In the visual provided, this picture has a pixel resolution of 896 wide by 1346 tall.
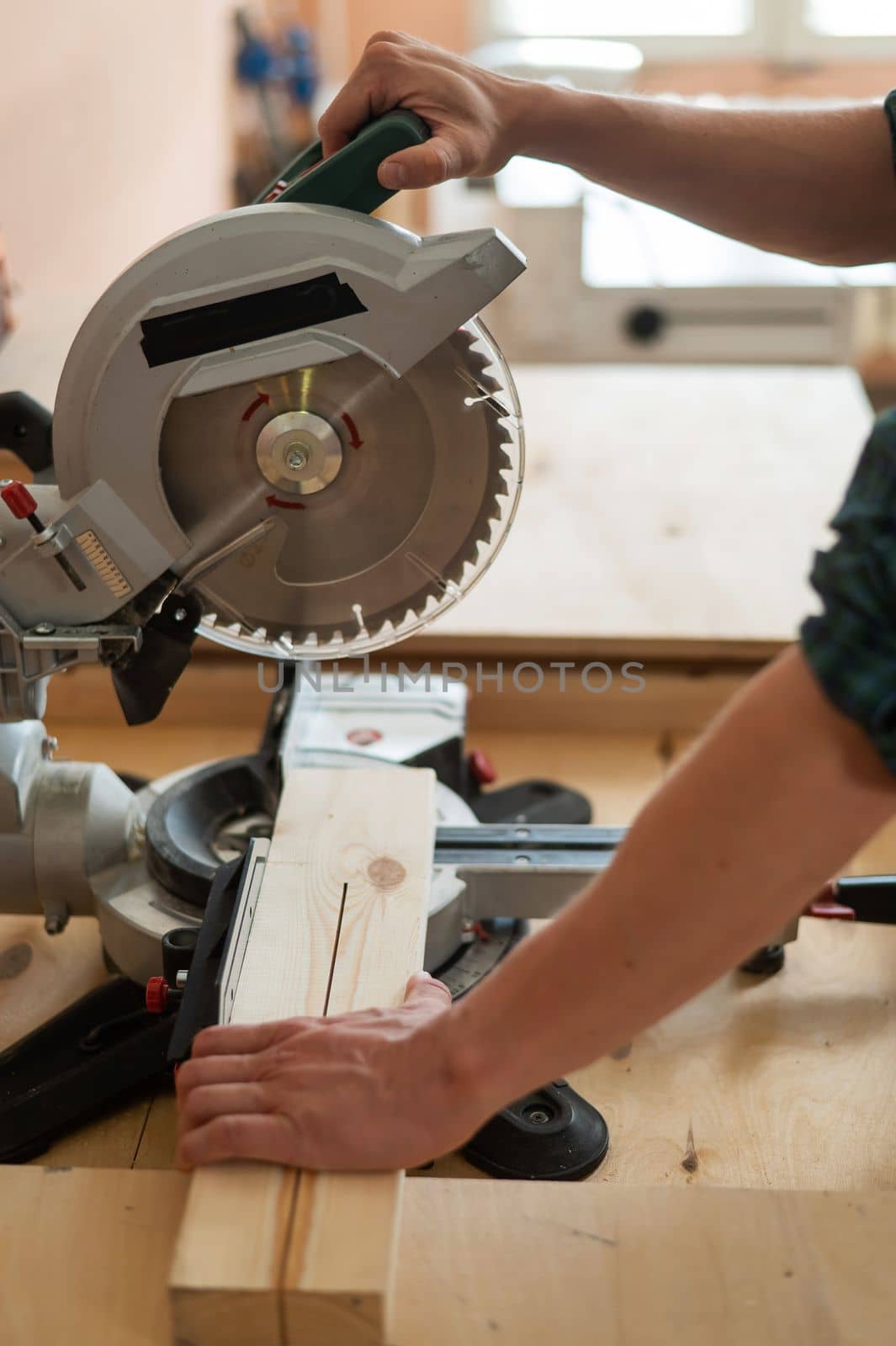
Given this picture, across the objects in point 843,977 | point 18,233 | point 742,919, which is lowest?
point 843,977

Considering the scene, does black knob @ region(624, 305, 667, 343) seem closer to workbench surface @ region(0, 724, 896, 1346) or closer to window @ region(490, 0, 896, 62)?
workbench surface @ region(0, 724, 896, 1346)

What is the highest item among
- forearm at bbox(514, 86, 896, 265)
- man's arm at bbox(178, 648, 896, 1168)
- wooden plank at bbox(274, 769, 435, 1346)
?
forearm at bbox(514, 86, 896, 265)

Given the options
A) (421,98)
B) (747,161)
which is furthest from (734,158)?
(421,98)

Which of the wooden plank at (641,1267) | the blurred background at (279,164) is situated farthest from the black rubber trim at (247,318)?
the blurred background at (279,164)

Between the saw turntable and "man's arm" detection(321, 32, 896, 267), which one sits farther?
"man's arm" detection(321, 32, 896, 267)

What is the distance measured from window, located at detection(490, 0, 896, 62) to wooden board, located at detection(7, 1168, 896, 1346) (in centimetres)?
440

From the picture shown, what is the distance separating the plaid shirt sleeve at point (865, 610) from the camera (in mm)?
718

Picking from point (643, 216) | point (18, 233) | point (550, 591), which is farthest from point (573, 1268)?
point (643, 216)

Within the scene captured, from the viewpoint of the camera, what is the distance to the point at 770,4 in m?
4.57

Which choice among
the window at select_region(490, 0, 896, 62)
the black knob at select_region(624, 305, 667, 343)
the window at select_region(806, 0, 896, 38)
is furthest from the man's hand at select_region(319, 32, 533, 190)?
the window at select_region(806, 0, 896, 38)

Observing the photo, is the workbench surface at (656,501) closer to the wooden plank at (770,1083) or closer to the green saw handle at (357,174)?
the wooden plank at (770,1083)

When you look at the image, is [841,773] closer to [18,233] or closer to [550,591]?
[550,591]

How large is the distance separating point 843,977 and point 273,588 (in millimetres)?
681

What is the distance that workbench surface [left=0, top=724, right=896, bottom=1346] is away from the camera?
92 centimetres
